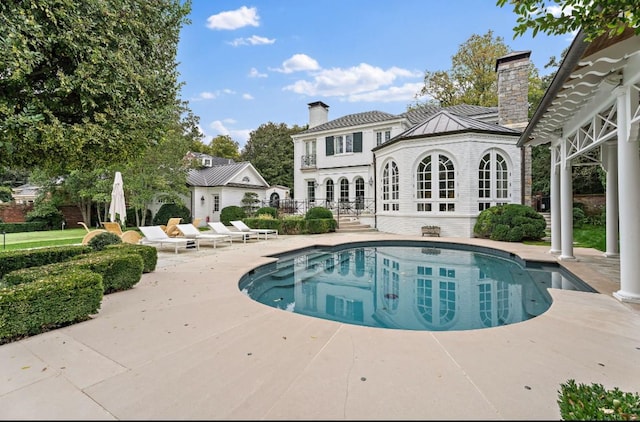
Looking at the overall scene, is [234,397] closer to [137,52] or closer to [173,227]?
[137,52]

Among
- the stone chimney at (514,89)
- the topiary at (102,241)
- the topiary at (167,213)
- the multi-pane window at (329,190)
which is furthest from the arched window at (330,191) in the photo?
the topiary at (102,241)

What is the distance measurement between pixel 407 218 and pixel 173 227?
11452 millimetres

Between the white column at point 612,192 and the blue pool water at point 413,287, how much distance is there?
218 cm

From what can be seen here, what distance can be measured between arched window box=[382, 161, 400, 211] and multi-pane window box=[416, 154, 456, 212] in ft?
4.17

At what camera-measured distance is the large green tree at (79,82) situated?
166 inches

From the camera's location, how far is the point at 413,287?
7410 millimetres

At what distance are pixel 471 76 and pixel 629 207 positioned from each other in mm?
26044

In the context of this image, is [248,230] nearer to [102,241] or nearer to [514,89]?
[102,241]

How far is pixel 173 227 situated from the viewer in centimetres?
1462

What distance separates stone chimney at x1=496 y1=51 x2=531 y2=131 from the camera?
643 inches

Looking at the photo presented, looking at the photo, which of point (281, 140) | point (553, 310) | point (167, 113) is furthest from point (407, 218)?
point (281, 140)

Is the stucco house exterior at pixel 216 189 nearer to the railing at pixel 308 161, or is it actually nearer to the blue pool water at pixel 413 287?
the railing at pixel 308 161

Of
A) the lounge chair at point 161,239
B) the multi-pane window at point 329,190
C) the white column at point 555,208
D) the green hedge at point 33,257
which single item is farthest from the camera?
the multi-pane window at point 329,190

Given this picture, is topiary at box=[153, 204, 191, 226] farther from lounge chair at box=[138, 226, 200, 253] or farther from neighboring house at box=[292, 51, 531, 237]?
neighboring house at box=[292, 51, 531, 237]
